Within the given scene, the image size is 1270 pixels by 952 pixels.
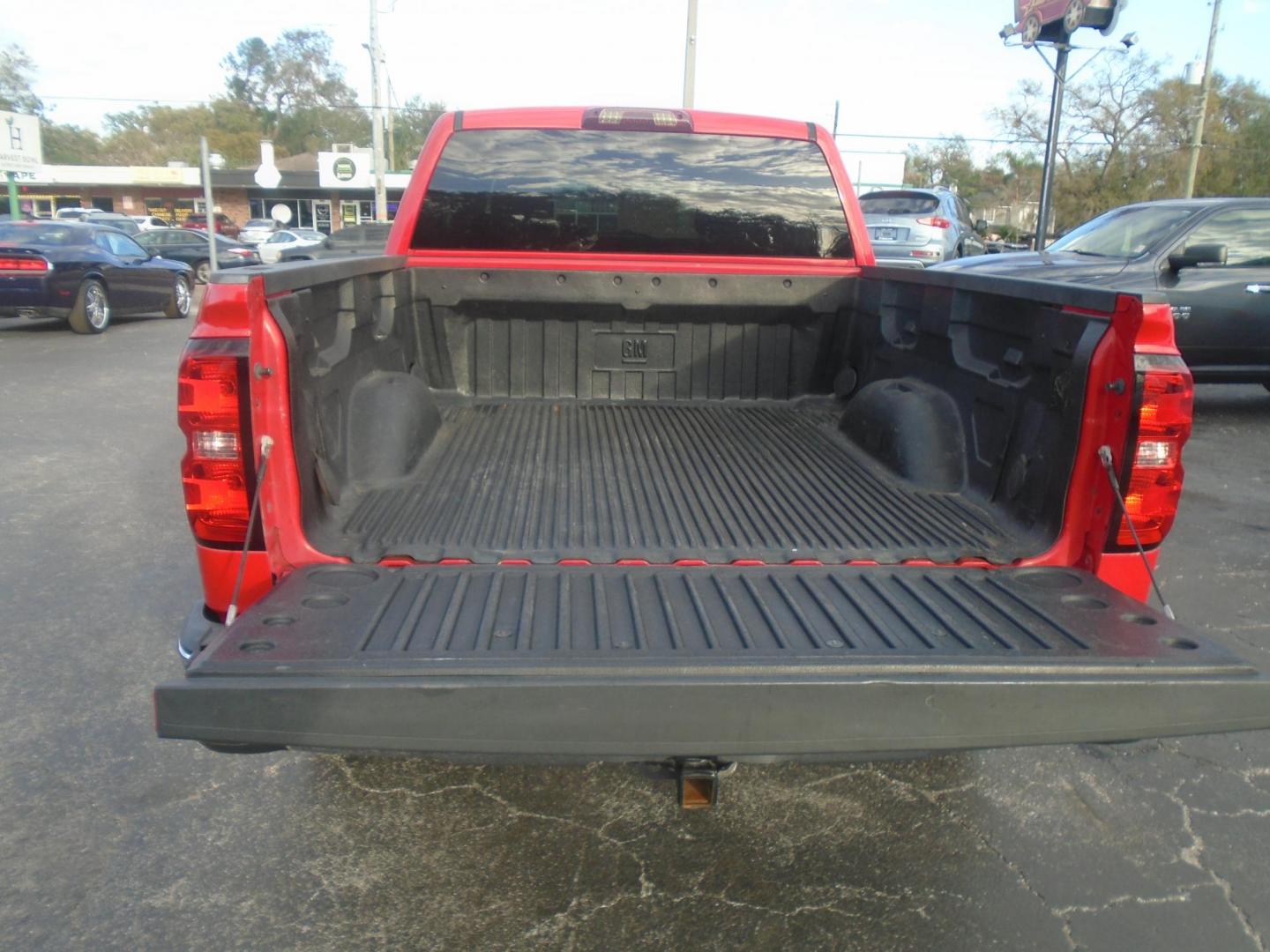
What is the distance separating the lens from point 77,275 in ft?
44.2

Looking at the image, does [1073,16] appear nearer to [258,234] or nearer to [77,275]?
[77,275]

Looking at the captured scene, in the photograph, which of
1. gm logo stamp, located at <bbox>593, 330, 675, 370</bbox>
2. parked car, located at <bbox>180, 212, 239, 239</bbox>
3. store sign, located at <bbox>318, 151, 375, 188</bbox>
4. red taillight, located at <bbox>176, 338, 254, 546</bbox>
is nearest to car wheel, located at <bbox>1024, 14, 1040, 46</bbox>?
gm logo stamp, located at <bbox>593, 330, 675, 370</bbox>

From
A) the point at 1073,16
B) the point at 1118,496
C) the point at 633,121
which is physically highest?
the point at 1073,16

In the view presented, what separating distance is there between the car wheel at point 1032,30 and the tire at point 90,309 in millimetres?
13863

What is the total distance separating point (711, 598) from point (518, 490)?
3.66 ft

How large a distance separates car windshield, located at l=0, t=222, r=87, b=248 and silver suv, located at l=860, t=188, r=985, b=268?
11671mm

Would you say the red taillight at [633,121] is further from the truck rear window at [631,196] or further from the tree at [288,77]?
the tree at [288,77]

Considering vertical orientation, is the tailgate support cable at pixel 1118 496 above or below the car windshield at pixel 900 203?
below

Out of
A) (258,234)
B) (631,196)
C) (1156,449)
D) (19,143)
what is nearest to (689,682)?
(1156,449)

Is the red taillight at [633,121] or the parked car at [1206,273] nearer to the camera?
the red taillight at [633,121]

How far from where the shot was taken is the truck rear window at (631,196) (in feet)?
13.8

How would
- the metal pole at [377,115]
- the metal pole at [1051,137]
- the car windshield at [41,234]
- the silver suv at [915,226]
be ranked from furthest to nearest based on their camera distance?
the metal pole at [377,115] < the silver suv at [915,226] < the car windshield at [41,234] < the metal pole at [1051,137]

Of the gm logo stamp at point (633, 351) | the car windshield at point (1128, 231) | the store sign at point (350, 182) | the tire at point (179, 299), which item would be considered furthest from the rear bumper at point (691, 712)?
the store sign at point (350, 182)

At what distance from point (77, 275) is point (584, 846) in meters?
13.6
